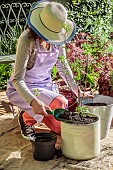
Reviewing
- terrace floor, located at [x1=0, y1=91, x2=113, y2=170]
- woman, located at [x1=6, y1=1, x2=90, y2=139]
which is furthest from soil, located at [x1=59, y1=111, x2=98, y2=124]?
terrace floor, located at [x1=0, y1=91, x2=113, y2=170]

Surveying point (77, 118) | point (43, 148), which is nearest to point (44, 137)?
point (43, 148)

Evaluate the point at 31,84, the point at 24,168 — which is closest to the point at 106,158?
the point at 24,168

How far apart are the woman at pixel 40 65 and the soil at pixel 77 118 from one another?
14cm

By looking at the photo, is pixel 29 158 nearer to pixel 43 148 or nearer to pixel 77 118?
pixel 43 148

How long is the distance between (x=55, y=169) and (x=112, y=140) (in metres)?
0.74

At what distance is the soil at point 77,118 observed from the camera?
3232mm

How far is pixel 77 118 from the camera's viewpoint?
3285mm

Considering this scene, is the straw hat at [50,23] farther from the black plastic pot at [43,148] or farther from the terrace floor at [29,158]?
→ the terrace floor at [29,158]

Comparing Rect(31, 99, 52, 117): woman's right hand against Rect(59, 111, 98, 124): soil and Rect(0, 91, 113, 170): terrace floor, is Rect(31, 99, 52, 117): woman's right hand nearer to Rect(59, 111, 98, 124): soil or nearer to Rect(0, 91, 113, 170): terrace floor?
Rect(59, 111, 98, 124): soil

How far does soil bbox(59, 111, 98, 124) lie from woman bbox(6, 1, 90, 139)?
138mm

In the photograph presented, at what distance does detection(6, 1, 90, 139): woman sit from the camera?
3340 mm

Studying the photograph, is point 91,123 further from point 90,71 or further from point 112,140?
point 90,71

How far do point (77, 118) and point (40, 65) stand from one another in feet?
2.07

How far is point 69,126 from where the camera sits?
320 cm
